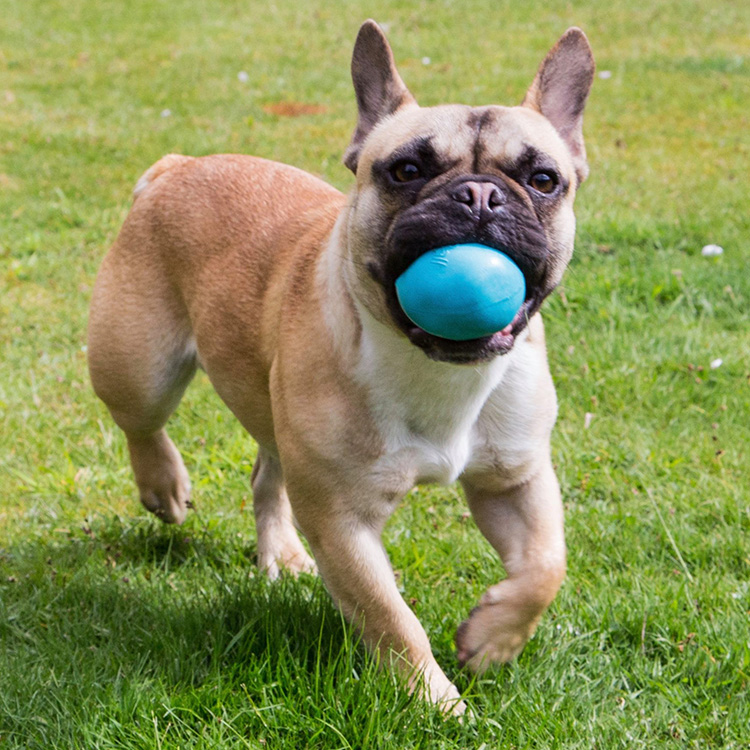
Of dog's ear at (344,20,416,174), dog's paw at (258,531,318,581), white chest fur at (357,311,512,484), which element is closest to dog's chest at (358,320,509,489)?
white chest fur at (357,311,512,484)

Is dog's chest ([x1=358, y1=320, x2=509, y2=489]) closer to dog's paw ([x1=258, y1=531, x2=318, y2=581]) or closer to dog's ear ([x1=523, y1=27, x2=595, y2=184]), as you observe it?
dog's ear ([x1=523, y1=27, x2=595, y2=184])

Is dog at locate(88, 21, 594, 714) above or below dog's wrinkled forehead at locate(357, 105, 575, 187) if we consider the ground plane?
below

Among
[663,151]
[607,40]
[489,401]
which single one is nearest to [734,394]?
[489,401]

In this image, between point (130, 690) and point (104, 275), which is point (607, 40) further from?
point (130, 690)

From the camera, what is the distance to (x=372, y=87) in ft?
11.3

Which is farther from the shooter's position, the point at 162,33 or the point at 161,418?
the point at 162,33

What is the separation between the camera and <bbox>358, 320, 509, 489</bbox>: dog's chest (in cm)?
304

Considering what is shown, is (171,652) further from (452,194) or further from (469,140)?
(469,140)

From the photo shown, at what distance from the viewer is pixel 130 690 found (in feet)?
10.1

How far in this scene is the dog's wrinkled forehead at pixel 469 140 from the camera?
2.97 metres

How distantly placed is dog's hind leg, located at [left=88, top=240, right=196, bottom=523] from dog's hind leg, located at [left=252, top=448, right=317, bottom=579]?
1.06 feet

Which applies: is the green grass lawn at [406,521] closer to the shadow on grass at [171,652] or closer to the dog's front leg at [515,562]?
the shadow on grass at [171,652]

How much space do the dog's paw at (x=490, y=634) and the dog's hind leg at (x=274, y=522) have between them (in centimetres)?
111

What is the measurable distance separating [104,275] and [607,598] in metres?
2.33
